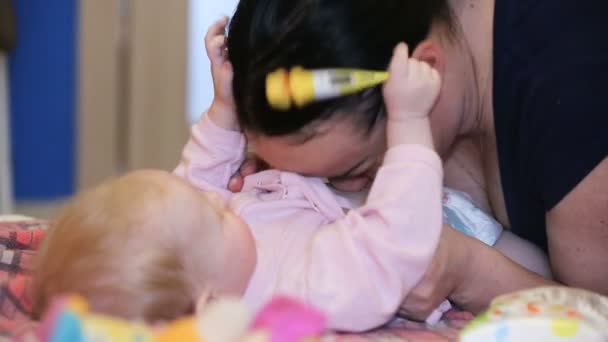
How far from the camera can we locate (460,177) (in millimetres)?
1337

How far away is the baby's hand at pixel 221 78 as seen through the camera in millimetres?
1149

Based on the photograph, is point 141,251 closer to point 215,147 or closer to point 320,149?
point 320,149

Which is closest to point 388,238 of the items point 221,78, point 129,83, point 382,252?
point 382,252

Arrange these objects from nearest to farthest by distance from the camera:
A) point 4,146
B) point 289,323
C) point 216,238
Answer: point 289,323
point 216,238
point 4,146

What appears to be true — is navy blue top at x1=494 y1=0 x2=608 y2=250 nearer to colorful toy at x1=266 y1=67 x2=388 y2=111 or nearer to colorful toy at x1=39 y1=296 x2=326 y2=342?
colorful toy at x1=266 y1=67 x2=388 y2=111

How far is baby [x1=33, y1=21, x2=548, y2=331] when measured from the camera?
2.66 ft

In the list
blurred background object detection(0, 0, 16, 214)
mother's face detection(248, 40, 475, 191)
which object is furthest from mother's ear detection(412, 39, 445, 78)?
blurred background object detection(0, 0, 16, 214)

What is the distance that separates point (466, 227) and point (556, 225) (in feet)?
0.64

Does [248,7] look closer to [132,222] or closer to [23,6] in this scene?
[132,222]

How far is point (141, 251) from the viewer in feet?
2.67

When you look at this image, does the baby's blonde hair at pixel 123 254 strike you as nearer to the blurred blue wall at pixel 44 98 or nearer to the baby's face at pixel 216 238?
the baby's face at pixel 216 238

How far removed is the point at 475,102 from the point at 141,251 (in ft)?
1.89

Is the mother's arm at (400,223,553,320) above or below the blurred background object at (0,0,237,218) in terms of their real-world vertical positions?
above

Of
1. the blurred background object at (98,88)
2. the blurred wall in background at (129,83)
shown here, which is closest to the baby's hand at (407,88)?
the blurred background object at (98,88)
